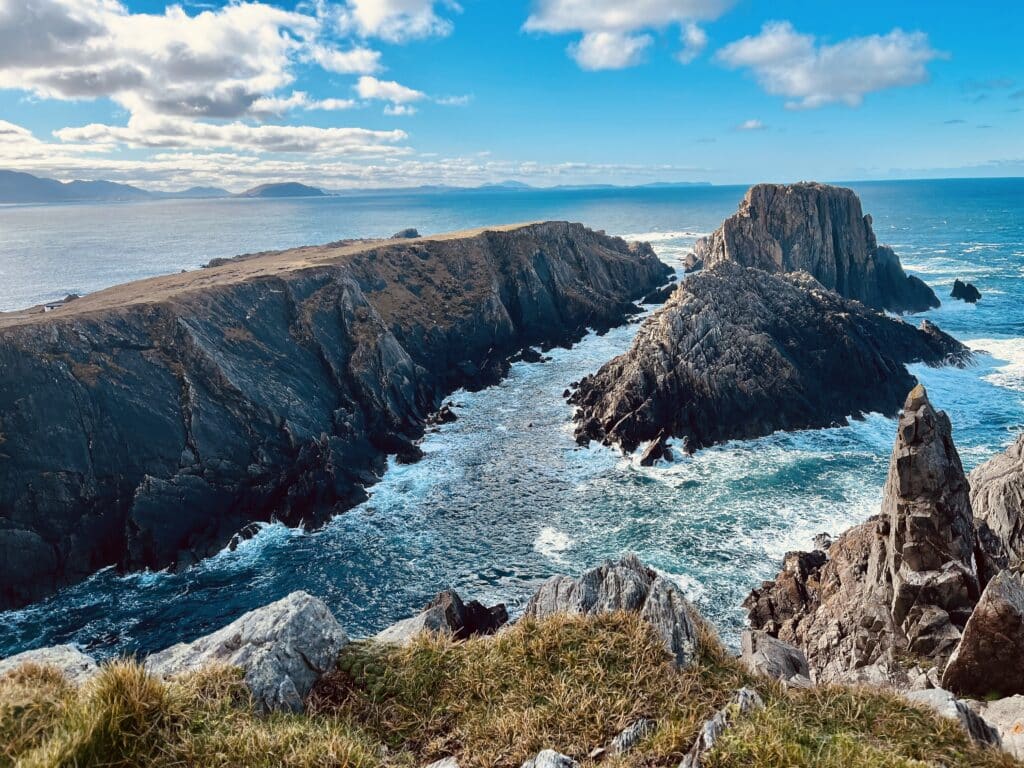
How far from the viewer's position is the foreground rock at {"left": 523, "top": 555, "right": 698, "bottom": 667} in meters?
10.6

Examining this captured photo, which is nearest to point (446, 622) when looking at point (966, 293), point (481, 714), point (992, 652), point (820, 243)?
point (481, 714)

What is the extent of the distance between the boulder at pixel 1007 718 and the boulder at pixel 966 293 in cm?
9629

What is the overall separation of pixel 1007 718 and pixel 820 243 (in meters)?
94.9

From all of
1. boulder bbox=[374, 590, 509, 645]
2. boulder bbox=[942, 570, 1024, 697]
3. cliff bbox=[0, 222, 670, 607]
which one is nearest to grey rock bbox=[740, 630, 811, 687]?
boulder bbox=[942, 570, 1024, 697]

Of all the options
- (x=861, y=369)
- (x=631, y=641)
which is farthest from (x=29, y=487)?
(x=861, y=369)

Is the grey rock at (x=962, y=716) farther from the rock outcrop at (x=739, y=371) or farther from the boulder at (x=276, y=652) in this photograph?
the rock outcrop at (x=739, y=371)

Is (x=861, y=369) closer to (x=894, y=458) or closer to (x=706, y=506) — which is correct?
(x=706, y=506)

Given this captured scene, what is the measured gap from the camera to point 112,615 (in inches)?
1203

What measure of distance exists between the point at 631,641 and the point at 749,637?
6.38 metres

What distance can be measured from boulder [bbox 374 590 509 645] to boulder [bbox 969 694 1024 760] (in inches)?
346

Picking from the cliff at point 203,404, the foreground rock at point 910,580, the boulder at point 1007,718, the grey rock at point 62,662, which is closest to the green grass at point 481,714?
the grey rock at point 62,662

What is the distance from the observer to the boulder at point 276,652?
938 cm

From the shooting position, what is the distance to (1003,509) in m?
21.9

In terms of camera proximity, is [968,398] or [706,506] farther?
[968,398]
